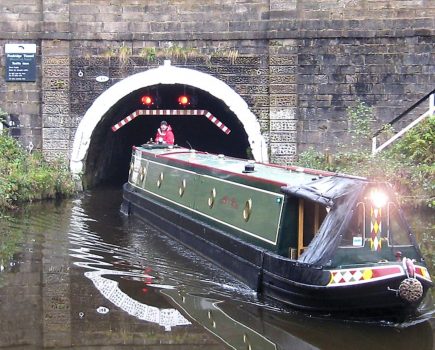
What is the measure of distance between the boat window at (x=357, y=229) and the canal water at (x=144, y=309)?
632mm

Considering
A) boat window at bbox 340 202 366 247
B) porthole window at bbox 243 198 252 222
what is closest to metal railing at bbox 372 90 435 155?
porthole window at bbox 243 198 252 222

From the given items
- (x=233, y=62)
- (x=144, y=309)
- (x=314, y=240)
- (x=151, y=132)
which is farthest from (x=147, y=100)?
(x=314, y=240)

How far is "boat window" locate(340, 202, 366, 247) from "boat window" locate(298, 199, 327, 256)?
1.46 feet

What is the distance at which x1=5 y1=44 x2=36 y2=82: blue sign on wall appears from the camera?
11.9m

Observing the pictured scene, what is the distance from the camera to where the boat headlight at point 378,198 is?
16.5ft

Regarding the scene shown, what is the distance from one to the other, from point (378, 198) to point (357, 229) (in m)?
0.30

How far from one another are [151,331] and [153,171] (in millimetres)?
4924

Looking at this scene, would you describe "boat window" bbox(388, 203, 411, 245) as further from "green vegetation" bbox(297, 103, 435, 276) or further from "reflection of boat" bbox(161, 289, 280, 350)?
"green vegetation" bbox(297, 103, 435, 276)

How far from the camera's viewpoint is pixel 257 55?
38.2 ft

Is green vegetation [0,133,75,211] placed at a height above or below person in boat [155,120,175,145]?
below

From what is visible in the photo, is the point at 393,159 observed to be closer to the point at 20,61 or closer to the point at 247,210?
the point at 247,210

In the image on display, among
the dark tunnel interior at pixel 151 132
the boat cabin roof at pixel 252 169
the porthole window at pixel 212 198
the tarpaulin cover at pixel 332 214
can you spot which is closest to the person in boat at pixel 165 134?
the dark tunnel interior at pixel 151 132

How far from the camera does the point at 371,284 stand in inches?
188

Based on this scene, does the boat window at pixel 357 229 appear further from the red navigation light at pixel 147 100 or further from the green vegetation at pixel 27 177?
the red navigation light at pixel 147 100
